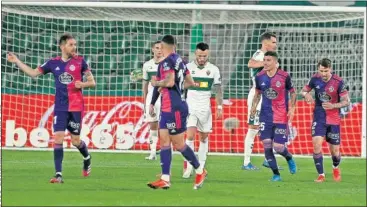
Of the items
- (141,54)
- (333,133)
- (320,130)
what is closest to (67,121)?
(320,130)

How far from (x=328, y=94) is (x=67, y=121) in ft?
12.6

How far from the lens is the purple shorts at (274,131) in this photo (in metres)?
15.9

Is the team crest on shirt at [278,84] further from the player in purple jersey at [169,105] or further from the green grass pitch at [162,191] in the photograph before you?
the player in purple jersey at [169,105]

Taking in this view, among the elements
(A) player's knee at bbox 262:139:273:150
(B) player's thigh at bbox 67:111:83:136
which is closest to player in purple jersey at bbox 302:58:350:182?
(A) player's knee at bbox 262:139:273:150

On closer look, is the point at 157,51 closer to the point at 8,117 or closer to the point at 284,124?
the point at 284,124

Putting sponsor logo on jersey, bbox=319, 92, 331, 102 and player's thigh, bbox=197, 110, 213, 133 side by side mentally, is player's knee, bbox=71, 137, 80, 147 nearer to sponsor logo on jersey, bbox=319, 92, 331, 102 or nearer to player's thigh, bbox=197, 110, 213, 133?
player's thigh, bbox=197, 110, 213, 133

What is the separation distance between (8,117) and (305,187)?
35.1 feet

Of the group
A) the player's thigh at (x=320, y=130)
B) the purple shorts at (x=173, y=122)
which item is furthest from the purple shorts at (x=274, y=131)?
the purple shorts at (x=173, y=122)

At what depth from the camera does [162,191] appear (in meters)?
13.4

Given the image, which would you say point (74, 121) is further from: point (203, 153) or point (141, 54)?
point (141, 54)

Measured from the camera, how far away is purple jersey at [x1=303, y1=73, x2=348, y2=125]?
52.9 feet

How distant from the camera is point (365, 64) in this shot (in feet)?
74.4

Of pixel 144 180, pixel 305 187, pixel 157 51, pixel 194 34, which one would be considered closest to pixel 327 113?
pixel 305 187

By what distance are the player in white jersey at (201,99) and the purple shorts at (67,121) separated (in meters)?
2.03
